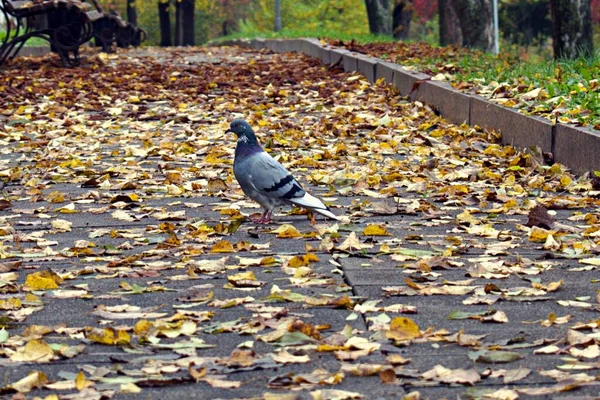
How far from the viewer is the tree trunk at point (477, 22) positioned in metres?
18.7

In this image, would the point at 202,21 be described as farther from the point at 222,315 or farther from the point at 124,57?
the point at 222,315

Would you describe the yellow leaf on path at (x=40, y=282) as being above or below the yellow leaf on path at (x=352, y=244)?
above

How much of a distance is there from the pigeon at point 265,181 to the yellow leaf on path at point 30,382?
261cm

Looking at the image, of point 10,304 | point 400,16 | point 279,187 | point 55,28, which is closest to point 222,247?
point 279,187

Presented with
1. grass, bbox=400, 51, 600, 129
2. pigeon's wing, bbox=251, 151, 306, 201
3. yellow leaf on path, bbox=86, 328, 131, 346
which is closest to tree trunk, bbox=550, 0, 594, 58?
grass, bbox=400, 51, 600, 129

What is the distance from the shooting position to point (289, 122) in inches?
444

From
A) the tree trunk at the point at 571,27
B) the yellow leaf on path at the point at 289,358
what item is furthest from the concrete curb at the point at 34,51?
the yellow leaf on path at the point at 289,358

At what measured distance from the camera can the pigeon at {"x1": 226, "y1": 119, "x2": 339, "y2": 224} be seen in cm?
601

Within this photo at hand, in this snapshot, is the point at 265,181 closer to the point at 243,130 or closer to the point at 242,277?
the point at 243,130

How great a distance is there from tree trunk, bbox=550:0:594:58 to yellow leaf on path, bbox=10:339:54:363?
34.4 feet

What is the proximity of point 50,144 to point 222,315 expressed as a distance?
6.05 meters

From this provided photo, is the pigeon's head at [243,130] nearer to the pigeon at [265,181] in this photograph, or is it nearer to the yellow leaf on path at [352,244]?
the pigeon at [265,181]

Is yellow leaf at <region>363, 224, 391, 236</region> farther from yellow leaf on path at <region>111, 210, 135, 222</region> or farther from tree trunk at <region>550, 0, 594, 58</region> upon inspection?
tree trunk at <region>550, 0, 594, 58</region>

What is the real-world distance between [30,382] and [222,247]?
2119 mm
